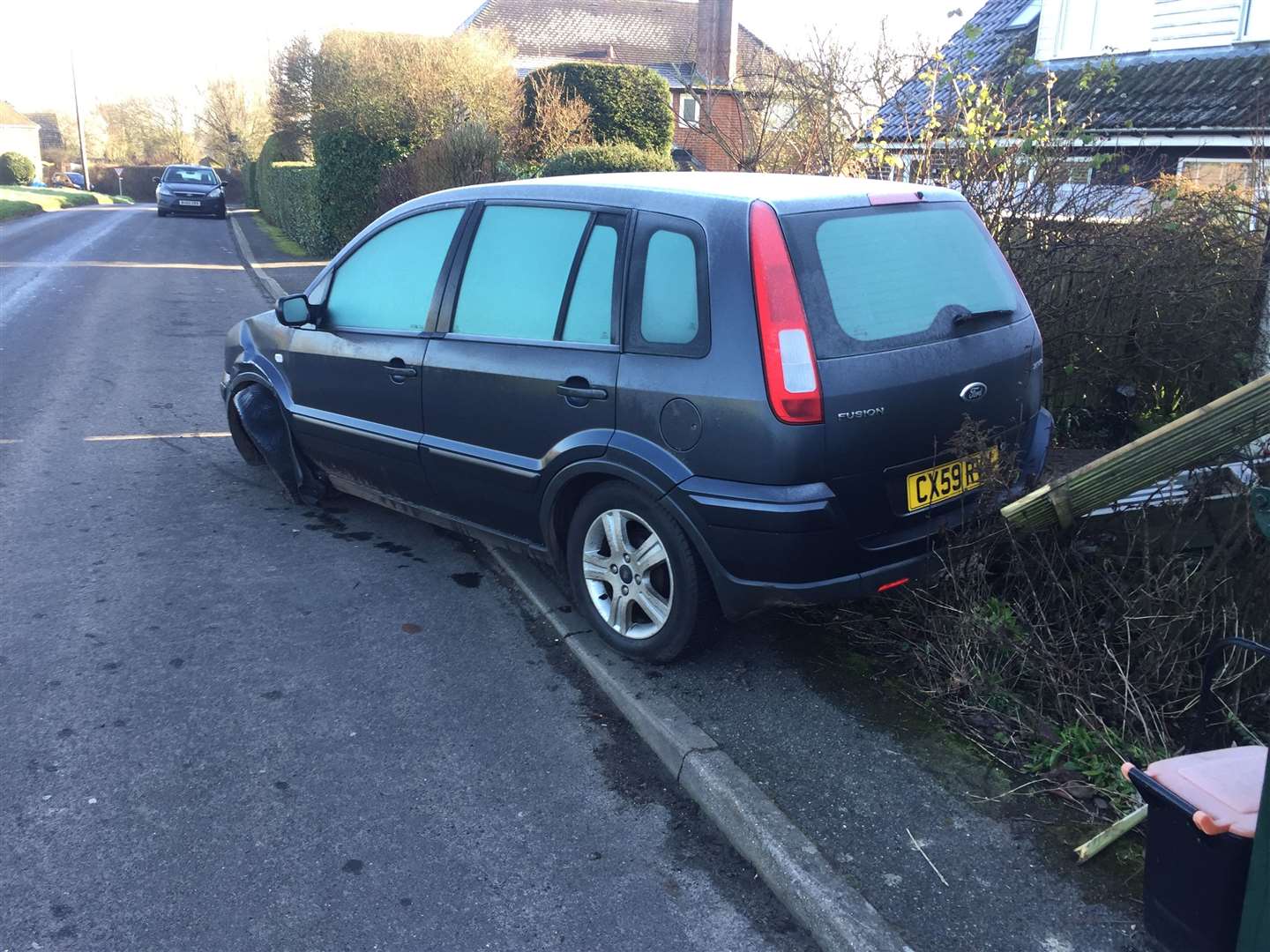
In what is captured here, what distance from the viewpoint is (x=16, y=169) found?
6362 cm

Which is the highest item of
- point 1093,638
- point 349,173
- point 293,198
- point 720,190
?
point 349,173

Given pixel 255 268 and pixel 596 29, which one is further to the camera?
pixel 596 29

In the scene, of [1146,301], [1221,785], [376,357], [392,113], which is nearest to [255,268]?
[392,113]

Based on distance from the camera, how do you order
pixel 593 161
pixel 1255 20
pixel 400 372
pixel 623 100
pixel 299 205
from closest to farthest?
pixel 400 372
pixel 1255 20
pixel 593 161
pixel 623 100
pixel 299 205

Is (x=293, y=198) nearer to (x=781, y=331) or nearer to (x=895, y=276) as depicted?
(x=895, y=276)

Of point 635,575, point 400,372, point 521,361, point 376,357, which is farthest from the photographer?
point 376,357

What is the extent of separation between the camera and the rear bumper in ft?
11.8

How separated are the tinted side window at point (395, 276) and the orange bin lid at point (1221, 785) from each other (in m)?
3.64

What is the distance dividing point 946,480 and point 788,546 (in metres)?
0.75

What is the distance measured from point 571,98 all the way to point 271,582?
16647mm

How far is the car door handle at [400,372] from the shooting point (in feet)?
16.3

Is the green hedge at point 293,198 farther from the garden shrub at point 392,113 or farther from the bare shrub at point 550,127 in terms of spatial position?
the bare shrub at point 550,127

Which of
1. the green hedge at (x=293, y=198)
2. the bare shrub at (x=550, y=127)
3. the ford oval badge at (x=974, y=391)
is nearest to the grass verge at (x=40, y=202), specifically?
the green hedge at (x=293, y=198)

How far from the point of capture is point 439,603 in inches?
196
